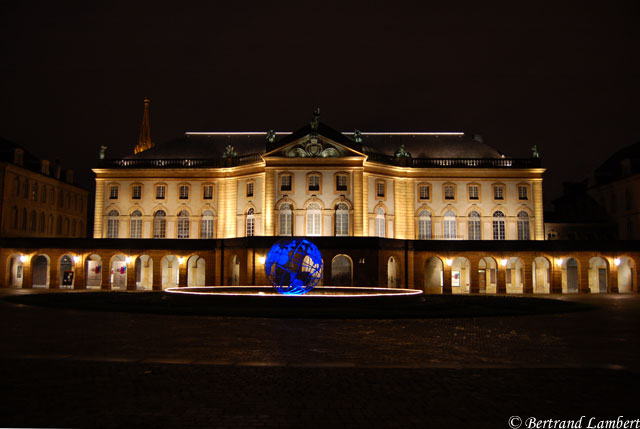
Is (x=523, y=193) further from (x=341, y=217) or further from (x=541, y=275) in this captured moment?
(x=341, y=217)

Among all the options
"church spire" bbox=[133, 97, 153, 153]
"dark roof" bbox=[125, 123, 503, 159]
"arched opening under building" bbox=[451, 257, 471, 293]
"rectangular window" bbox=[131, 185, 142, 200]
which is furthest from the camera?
"church spire" bbox=[133, 97, 153, 153]

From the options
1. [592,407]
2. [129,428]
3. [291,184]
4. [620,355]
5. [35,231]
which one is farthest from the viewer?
[35,231]

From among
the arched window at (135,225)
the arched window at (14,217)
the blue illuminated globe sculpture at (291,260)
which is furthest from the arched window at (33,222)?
the blue illuminated globe sculpture at (291,260)

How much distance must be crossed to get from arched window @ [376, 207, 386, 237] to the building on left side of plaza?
118 feet

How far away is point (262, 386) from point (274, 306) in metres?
16.4

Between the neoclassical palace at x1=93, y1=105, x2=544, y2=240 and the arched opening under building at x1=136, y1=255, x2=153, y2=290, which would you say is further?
the arched opening under building at x1=136, y1=255, x2=153, y2=290

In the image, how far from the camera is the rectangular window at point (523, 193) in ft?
182

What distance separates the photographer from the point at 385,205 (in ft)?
173

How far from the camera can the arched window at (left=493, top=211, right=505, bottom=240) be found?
54.8 m

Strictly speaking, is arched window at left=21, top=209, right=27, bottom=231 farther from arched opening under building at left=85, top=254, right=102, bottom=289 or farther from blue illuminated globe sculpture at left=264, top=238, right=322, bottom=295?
blue illuminated globe sculpture at left=264, top=238, right=322, bottom=295

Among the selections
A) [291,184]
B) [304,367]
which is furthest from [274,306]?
[291,184]

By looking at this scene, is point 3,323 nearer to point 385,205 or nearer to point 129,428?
point 129,428

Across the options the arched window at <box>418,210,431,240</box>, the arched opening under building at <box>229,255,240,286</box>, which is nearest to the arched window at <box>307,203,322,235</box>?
the arched opening under building at <box>229,255,240,286</box>

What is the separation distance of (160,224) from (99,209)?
6.47 meters
